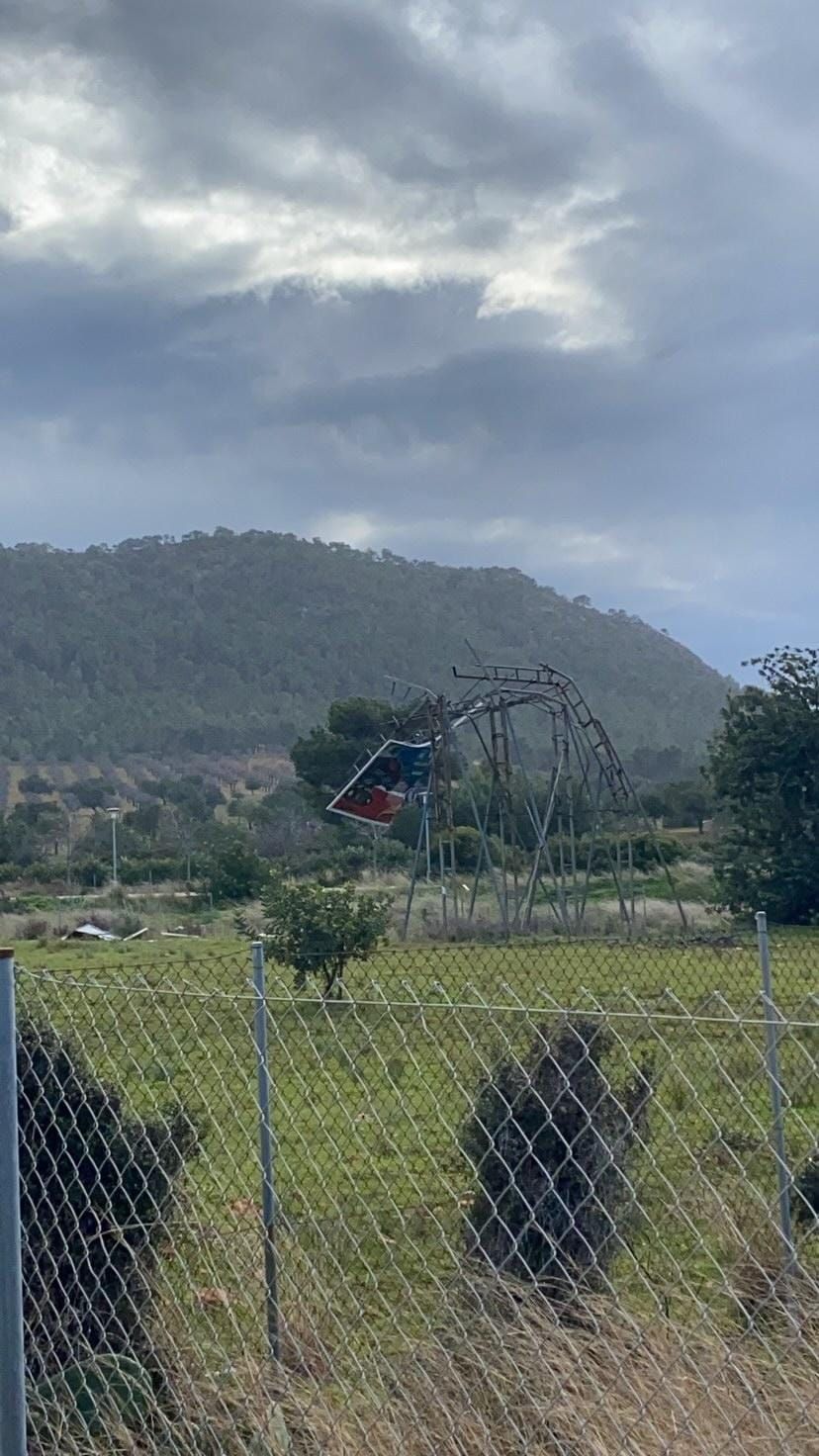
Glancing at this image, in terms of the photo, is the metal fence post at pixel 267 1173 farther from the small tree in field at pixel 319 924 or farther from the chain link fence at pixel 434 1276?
the small tree in field at pixel 319 924

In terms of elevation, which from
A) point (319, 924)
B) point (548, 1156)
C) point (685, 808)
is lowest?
point (685, 808)

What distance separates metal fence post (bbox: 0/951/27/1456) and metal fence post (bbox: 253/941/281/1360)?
747 millimetres

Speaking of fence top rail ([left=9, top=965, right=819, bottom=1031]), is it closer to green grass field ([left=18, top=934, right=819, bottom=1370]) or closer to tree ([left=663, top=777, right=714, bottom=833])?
green grass field ([left=18, top=934, right=819, bottom=1370])

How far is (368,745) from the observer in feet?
136

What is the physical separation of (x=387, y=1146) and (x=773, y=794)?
23.3 metres

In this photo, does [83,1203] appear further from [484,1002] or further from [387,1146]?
[387,1146]

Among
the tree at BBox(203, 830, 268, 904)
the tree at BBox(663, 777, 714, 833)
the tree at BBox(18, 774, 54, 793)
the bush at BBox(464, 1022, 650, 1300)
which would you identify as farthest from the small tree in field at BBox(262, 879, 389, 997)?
the tree at BBox(18, 774, 54, 793)

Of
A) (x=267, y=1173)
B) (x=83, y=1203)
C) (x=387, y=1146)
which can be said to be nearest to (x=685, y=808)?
(x=387, y=1146)

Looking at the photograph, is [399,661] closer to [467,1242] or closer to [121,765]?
[121,765]

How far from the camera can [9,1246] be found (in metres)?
3.03

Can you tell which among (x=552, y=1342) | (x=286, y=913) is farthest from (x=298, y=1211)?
(x=286, y=913)

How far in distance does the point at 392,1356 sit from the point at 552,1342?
23.0 inches

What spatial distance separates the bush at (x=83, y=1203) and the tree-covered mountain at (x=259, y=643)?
8393 cm

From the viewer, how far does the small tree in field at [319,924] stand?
14211mm
